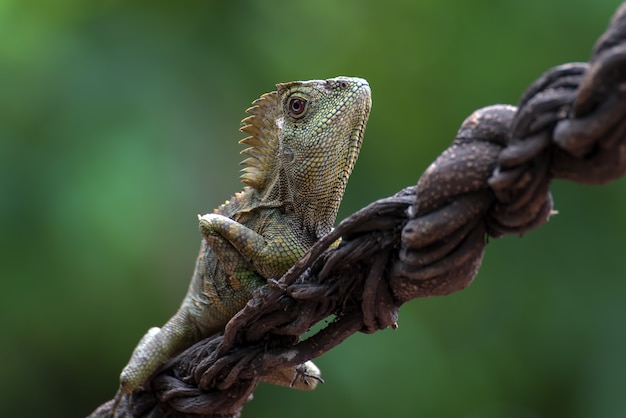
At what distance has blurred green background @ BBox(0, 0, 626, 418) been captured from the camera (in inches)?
204

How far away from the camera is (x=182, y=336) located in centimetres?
230

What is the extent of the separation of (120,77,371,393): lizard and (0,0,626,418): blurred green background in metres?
2.98

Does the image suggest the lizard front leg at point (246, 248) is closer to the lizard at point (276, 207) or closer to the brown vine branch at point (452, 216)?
the lizard at point (276, 207)

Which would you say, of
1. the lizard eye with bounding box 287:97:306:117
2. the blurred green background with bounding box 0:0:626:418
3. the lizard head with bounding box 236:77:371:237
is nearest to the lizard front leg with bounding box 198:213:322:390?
the lizard head with bounding box 236:77:371:237

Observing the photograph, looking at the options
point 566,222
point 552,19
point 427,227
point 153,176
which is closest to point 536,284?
point 566,222

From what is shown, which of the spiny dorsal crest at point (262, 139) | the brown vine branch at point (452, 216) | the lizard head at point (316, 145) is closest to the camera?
the brown vine branch at point (452, 216)

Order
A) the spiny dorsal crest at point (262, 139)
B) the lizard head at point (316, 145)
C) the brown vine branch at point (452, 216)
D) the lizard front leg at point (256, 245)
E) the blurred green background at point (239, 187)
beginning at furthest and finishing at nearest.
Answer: the blurred green background at point (239, 187) → the spiny dorsal crest at point (262, 139) → the lizard head at point (316, 145) → the lizard front leg at point (256, 245) → the brown vine branch at point (452, 216)

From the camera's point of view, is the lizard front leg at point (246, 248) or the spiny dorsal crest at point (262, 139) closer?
the lizard front leg at point (246, 248)

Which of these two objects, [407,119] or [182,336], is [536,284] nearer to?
[407,119]

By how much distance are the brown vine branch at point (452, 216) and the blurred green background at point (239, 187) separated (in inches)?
142

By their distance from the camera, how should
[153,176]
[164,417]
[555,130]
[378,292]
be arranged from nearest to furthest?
[555,130], [378,292], [164,417], [153,176]

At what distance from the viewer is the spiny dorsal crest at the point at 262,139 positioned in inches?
88.4

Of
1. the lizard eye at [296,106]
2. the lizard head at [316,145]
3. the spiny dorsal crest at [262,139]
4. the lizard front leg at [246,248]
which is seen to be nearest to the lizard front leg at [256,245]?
the lizard front leg at [246,248]

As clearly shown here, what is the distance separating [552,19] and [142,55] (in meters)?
3.37
